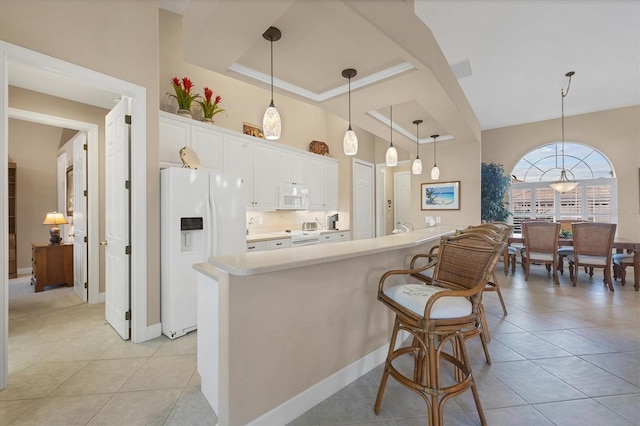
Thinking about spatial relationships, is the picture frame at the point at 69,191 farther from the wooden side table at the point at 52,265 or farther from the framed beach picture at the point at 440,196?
the framed beach picture at the point at 440,196

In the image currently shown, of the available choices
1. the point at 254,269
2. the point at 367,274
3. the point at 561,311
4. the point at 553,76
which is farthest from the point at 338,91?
the point at 553,76

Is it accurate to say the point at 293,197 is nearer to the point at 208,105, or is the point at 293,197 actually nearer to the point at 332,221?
the point at 332,221

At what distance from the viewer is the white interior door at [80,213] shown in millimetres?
3797

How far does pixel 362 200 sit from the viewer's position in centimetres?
632

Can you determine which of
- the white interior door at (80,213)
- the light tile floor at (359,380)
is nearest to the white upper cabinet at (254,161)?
the white interior door at (80,213)

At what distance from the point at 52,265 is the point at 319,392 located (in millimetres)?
4925

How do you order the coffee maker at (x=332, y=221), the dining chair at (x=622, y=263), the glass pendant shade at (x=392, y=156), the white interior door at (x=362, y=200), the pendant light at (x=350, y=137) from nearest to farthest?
the pendant light at (x=350, y=137)
the glass pendant shade at (x=392, y=156)
the dining chair at (x=622, y=263)
the coffee maker at (x=332, y=221)
the white interior door at (x=362, y=200)

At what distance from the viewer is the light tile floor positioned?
5.45ft

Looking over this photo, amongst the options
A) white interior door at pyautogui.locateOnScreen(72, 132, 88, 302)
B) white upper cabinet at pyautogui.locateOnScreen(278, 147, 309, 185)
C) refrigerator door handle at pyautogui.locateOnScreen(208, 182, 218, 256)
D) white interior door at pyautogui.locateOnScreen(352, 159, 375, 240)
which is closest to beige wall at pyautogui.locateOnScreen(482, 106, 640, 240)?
white interior door at pyautogui.locateOnScreen(352, 159, 375, 240)

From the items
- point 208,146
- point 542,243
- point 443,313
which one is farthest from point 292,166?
point 542,243

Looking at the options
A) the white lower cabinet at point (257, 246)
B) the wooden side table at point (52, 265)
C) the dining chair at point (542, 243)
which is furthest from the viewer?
the dining chair at point (542, 243)

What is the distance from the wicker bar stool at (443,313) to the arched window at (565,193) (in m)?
6.88

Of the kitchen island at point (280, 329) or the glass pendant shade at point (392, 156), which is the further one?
the glass pendant shade at point (392, 156)

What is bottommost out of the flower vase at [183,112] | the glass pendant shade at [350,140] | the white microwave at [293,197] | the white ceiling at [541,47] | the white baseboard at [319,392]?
the white baseboard at [319,392]
